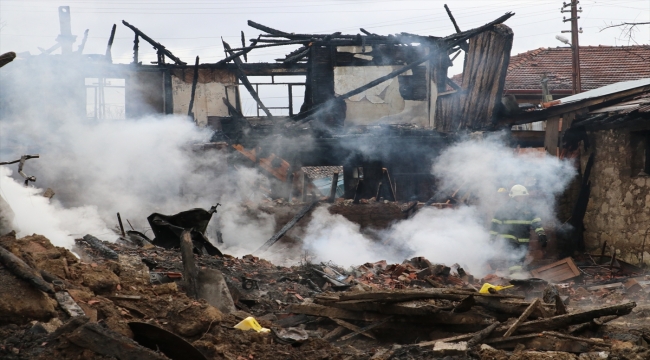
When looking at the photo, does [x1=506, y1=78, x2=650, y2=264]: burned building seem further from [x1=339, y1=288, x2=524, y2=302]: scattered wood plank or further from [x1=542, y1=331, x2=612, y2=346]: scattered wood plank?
[x1=542, y1=331, x2=612, y2=346]: scattered wood plank

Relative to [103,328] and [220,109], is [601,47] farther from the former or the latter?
[103,328]

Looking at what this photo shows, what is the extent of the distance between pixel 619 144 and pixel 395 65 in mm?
13200

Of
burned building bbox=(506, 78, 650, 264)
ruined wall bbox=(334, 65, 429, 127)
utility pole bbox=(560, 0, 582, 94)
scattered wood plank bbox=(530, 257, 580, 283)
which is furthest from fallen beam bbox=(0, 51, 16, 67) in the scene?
utility pole bbox=(560, 0, 582, 94)

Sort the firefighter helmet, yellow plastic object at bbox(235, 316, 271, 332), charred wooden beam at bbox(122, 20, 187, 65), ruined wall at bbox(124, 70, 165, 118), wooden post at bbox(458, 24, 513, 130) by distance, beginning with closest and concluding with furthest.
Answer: yellow plastic object at bbox(235, 316, 271, 332) < the firefighter helmet < wooden post at bbox(458, 24, 513, 130) < charred wooden beam at bbox(122, 20, 187, 65) < ruined wall at bbox(124, 70, 165, 118)

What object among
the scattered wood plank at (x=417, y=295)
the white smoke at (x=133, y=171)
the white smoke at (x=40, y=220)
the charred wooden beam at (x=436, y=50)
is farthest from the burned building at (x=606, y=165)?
the white smoke at (x=40, y=220)

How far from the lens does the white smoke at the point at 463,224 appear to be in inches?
555

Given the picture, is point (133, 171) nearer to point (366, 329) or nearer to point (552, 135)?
Result: point (552, 135)

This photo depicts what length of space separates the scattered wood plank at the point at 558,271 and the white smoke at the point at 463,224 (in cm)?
89

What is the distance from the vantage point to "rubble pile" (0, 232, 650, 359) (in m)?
5.44

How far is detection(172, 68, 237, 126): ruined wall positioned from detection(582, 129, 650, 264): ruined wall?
17054mm

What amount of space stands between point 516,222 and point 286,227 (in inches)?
216

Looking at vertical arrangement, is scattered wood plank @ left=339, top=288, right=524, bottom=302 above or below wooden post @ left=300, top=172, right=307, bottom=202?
above

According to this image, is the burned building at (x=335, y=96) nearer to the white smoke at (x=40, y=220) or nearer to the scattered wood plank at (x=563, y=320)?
the white smoke at (x=40, y=220)

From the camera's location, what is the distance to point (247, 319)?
22.1 ft
